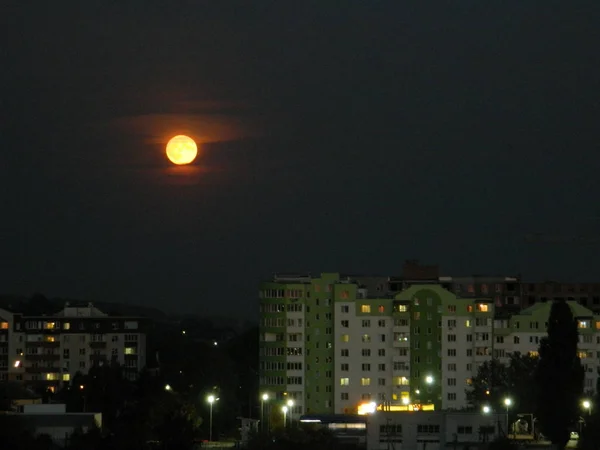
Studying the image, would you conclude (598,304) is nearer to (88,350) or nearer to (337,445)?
(88,350)

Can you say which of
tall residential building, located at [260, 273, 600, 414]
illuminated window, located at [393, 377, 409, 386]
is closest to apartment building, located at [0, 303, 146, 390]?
tall residential building, located at [260, 273, 600, 414]

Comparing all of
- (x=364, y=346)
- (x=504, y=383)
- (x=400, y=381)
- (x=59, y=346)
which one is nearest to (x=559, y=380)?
(x=504, y=383)

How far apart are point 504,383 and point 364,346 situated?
6665 millimetres

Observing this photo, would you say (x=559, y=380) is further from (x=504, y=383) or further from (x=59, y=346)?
(x=59, y=346)

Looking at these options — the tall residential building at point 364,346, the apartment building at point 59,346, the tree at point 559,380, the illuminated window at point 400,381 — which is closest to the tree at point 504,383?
the tall residential building at point 364,346

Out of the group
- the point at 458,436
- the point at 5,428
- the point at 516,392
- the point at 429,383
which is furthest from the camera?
the point at 429,383

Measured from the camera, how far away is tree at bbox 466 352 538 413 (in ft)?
145

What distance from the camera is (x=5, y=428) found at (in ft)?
116

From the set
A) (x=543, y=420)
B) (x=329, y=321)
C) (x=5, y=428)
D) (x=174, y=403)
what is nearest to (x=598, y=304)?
(x=329, y=321)

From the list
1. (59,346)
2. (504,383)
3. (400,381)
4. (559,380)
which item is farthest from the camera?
(59,346)

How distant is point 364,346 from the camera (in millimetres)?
53188

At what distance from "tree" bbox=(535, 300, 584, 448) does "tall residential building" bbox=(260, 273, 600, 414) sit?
51.5ft

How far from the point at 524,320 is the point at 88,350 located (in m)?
19.9

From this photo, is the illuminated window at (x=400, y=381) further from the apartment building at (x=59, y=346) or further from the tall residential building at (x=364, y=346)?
the apartment building at (x=59, y=346)
